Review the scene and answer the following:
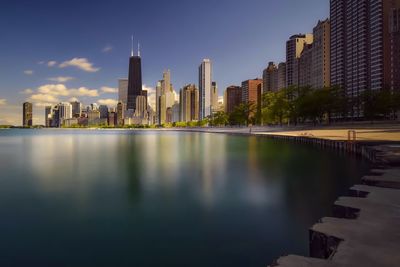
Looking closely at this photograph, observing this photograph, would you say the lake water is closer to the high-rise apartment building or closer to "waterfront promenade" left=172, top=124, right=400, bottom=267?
"waterfront promenade" left=172, top=124, right=400, bottom=267

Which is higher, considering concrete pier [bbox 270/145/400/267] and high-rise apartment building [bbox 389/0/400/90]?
high-rise apartment building [bbox 389/0/400/90]

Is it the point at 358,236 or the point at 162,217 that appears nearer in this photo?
the point at 358,236

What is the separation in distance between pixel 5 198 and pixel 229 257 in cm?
1726

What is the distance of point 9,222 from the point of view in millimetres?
15523

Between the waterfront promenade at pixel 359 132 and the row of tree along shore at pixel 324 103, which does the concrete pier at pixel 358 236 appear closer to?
the waterfront promenade at pixel 359 132

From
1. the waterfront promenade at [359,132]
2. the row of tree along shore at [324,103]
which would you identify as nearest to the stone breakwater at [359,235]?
the waterfront promenade at [359,132]

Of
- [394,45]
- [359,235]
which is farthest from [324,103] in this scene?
[394,45]

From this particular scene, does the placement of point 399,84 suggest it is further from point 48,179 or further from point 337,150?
point 48,179

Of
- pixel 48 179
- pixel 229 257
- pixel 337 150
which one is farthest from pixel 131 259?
pixel 337 150

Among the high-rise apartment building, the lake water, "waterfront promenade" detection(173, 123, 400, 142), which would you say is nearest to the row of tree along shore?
"waterfront promenade" detection(173, 123, 400, 142)

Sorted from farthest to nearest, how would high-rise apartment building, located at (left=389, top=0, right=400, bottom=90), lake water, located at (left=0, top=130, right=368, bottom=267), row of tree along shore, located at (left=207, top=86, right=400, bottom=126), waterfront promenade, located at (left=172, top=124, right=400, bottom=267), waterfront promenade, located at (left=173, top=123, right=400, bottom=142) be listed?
high-rise apartment building, located at (left=389, top=0, right=400, bottom=90), row of tree along shore, located at (left=207, top=86, right=400, bottom=126), waterfront promenade, located at (left=173, top=123, right=400, bottom=142), lake water, located at (left=0, top=130, right=368, bottom=267), waterfront promenade, located at (left=172, top=124, right=400, bottom=267)

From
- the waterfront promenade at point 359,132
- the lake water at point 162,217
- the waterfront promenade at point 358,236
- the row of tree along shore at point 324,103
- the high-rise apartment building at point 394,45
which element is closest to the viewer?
the waterfront promenade at point 358,236

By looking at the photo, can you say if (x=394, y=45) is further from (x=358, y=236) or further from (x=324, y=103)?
(x=358, y=236)

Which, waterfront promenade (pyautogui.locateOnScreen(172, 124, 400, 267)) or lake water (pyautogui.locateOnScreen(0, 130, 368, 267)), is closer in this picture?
waterfront promenade (pyautogui.locateOnScreen(172, 124, 400, 267))
